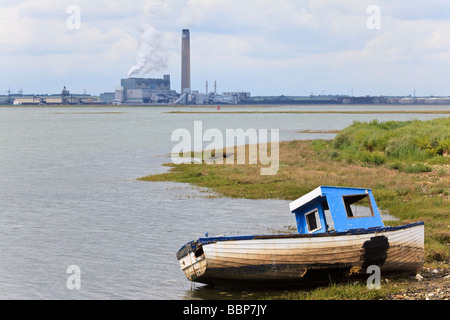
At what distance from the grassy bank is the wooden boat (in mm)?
2003

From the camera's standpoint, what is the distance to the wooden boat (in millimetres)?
17672

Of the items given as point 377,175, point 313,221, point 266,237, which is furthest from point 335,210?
point 377,175

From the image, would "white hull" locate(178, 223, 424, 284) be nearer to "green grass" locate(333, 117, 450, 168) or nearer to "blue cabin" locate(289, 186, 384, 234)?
"blue cabin" locate(289, 186, 384, 234)

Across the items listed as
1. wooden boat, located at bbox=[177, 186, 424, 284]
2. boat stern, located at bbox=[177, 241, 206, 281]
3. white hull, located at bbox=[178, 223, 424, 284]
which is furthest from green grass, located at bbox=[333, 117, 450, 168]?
boat stern, located at bbox=[177, 241, 206, 281]

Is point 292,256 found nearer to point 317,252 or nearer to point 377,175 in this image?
point 317,252

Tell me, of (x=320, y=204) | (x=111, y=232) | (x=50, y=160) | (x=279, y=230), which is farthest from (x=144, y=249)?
(x=50, y=160)

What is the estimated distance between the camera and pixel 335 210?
18984mm

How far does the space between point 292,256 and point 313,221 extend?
2616 millimetres

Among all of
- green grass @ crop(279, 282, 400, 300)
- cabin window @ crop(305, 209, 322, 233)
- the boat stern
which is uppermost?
cabin window @ crop(305, 209, 322, 233)

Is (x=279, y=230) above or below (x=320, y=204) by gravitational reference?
below

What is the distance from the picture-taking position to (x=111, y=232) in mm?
27453

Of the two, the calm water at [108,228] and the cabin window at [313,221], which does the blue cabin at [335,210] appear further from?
the calm water at [108,228]

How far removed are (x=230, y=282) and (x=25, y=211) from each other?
18.0m
